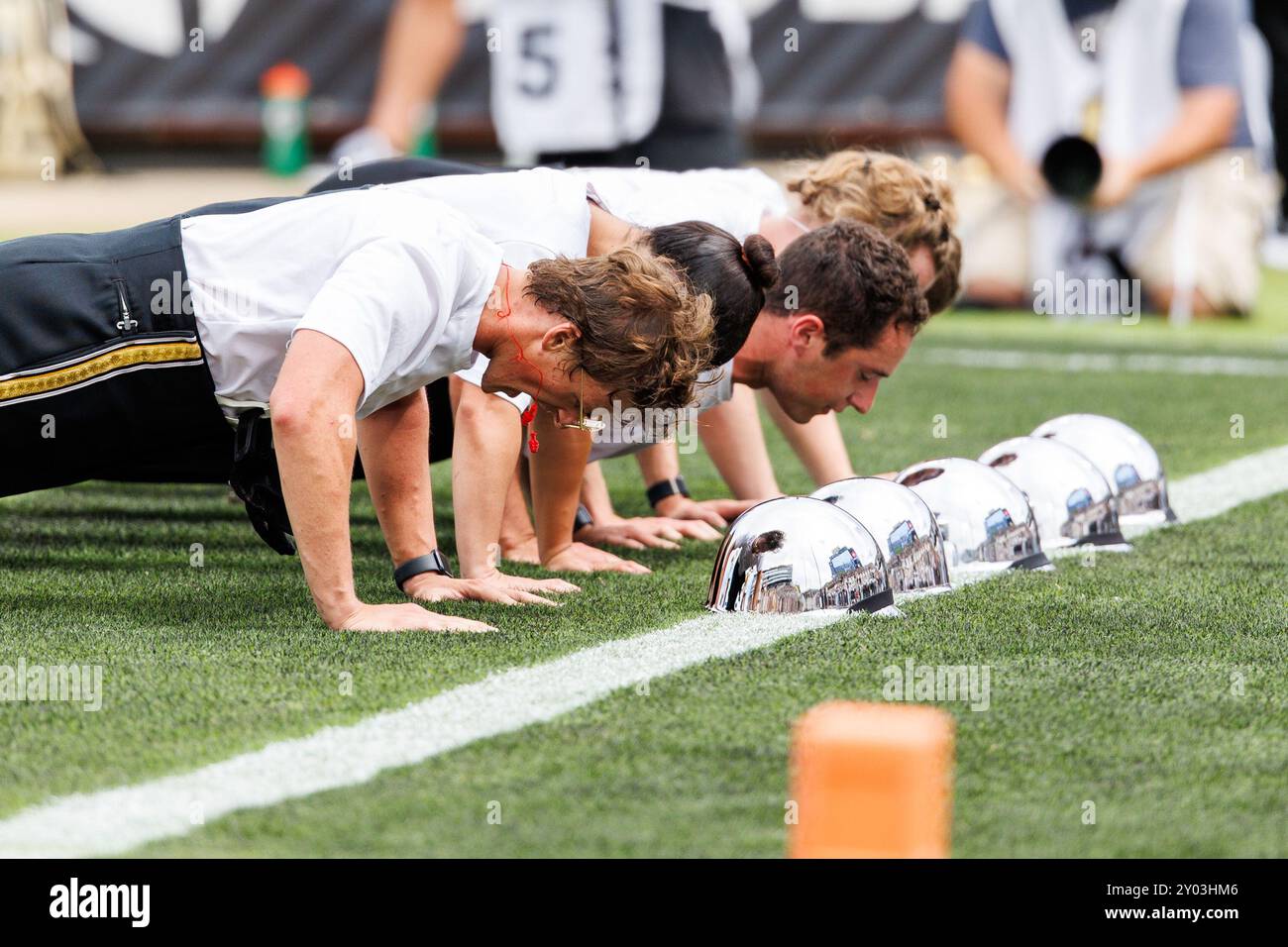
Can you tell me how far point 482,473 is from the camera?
168 inches

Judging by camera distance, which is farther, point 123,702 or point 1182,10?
point 1182,10

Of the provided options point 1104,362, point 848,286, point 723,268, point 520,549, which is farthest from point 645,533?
point 1104,362

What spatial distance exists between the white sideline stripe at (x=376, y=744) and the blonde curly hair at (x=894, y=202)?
1.46 m

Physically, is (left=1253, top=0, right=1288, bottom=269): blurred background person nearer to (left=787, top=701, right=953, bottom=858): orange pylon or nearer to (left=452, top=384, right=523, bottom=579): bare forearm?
(left=452, top=384, right=523, bottom=579): bare forearm

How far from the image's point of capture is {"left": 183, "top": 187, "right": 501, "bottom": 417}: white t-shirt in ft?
11.3

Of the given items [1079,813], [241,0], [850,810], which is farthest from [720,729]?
[241,0]

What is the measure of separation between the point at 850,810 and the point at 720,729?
0.89 m

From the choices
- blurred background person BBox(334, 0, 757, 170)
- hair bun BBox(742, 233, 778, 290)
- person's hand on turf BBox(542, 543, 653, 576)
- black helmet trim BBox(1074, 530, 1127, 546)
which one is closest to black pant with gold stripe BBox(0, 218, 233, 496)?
person's hand on turf BBox(542, 543, 653, 576)

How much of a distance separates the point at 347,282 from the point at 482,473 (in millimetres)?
925

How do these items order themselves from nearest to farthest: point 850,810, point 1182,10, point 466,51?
point 850,810 < point 1182,10 < point 466,51

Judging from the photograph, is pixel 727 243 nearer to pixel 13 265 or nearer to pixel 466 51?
pixel 13 265

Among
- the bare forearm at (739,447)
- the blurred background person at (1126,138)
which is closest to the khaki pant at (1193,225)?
the blurred background person at (1126,138)

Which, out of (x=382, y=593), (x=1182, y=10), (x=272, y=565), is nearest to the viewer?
(x=382, y=593)

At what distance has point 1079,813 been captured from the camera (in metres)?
2.71
